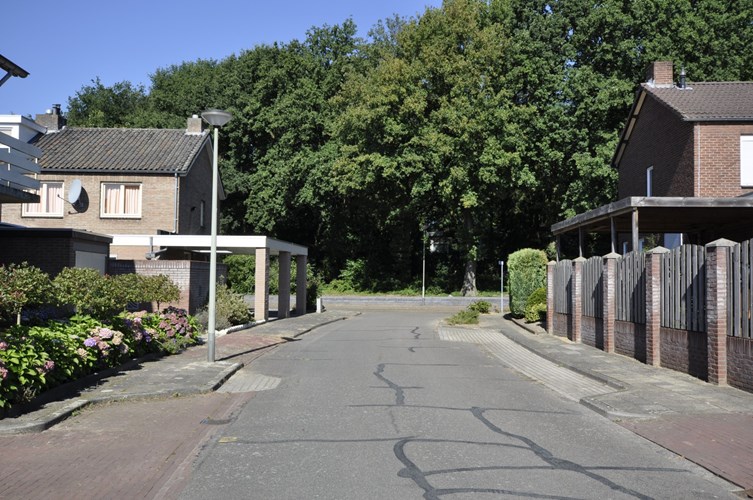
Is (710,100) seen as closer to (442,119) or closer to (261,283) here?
(442,119)

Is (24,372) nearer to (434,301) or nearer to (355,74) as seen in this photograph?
(434,301)

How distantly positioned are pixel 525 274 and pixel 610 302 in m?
12.4

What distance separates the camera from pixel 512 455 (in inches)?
284

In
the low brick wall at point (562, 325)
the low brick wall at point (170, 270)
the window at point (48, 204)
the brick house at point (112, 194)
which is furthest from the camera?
the window at point (48, 204)

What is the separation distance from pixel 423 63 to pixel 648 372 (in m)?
33.7

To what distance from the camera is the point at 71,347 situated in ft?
35.6

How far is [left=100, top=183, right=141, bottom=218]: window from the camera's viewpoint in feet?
105

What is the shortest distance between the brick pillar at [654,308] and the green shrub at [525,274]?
48.5ft

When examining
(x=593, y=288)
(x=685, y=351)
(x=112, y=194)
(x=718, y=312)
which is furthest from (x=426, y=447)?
(x=112, y=194)

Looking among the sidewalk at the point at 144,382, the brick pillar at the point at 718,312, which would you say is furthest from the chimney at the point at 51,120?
the brick pillar at the point at 718,312

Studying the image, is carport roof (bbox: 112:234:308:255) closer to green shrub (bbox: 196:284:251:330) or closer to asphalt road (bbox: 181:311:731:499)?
green shrub (bbox: 196:284:251:330)

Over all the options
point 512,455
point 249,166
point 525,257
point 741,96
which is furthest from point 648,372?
point 249,166

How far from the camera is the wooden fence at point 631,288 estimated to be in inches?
603

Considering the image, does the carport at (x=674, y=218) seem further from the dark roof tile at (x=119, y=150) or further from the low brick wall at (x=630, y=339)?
the dark roof tile at (x=119, y=150)
